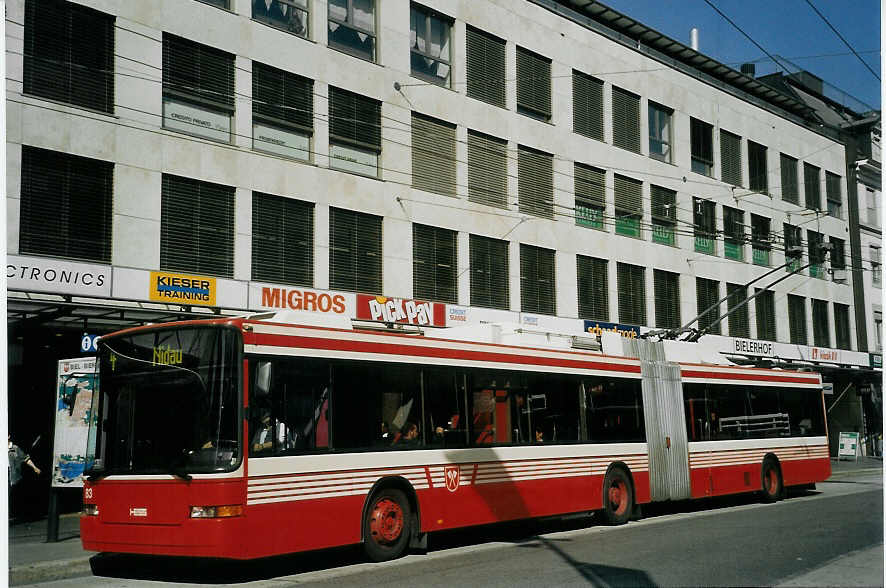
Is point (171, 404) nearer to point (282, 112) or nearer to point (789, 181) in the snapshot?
point (282, 112)

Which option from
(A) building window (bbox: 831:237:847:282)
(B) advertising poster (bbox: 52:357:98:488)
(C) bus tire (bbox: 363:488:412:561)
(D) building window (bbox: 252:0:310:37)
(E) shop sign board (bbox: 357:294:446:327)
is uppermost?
(D) building window (bbox: 252:0:310:37)

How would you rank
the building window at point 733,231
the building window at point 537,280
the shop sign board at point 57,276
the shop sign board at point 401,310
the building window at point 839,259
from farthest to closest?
1. the building window at point 839,259
2. the building window at point 733,231
3. the building window at point 537,280
4. the shop sign board at point 401,310
5. the shop sign board at point 57,276

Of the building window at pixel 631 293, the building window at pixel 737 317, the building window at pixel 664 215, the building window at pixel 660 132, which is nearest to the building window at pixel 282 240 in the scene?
the building window at pixel 631 293

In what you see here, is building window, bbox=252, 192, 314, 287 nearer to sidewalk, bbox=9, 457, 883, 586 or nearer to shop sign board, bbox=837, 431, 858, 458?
sidewalk, bbox=9, 457, 883, 586

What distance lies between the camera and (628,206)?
34.3 m

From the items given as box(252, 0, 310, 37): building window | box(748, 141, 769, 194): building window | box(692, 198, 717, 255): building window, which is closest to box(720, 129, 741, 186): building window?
box(748, 141, 769, 194): building window

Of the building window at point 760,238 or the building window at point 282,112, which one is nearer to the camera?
the building window at point 282,112

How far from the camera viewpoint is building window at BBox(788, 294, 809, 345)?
4306cm

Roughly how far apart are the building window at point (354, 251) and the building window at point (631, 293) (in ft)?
35.9

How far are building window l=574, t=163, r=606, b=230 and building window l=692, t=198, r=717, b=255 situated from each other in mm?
5718

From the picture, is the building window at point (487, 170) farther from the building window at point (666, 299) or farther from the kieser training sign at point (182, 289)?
the kieser training sign at point (182, 289)

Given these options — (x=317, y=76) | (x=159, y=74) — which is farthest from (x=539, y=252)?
(x=159, y=74)

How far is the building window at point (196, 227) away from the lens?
21.2 m

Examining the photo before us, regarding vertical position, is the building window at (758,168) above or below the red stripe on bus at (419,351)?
above
